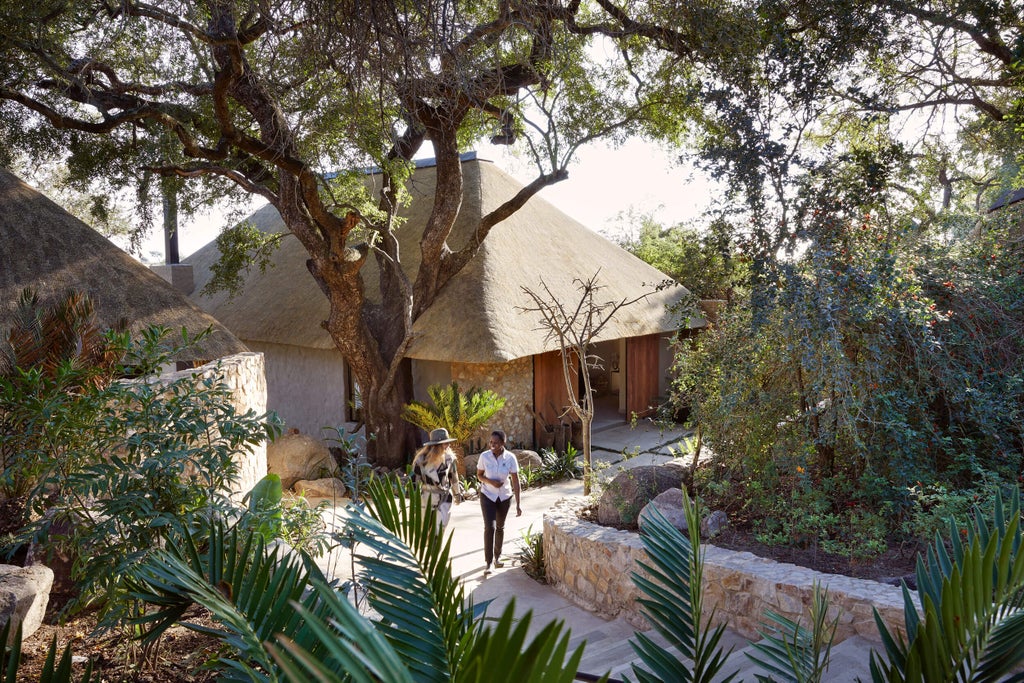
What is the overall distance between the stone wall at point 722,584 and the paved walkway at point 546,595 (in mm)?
129

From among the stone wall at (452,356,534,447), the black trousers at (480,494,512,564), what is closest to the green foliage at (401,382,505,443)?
the stone wall at (452,356,534,447)

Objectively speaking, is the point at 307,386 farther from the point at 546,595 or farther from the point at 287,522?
the point at 287,522

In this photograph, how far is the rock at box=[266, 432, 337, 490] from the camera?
37.4 ft

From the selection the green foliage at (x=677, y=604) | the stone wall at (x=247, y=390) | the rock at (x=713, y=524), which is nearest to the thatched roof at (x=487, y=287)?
the stone wall at (x=247, y=390)

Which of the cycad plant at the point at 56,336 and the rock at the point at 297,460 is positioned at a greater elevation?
the cycad plant at the point at 56,336

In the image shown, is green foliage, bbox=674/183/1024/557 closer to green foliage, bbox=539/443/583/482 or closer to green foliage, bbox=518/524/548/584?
green foliage, bbox=518/524/548/584

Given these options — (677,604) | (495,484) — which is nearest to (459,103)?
(495,484)

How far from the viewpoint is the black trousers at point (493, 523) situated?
726 cm

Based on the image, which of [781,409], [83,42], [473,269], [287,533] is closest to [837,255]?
[781,409]

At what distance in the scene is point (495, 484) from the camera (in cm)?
710

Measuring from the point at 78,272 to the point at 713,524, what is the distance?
331 inches

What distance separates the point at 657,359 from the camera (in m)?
15.3

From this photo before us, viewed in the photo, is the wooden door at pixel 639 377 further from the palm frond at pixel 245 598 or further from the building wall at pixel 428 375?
the palm frond at pixel 245 598

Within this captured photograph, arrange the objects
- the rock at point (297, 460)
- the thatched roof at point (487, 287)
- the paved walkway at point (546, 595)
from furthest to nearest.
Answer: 1. the thatched roof at point (487, 287)
2. the rock at point (297, 460)
3. the paved walkway at point (546, 595)
